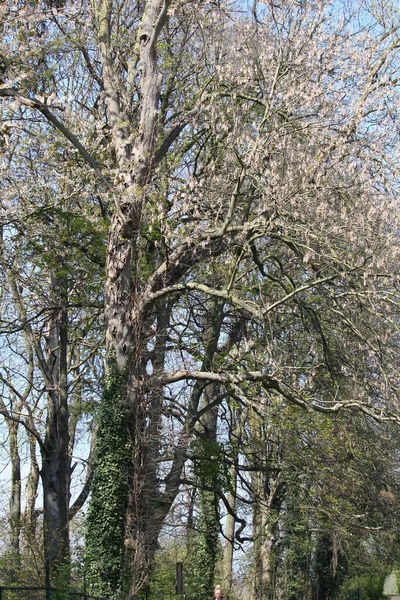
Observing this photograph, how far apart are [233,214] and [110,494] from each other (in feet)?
16.0

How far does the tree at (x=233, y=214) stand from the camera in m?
11.2

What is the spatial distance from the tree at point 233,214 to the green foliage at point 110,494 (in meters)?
0.02

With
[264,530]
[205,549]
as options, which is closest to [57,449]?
[205,549]

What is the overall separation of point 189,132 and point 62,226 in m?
3.64

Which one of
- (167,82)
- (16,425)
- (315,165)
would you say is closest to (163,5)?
(167,82)

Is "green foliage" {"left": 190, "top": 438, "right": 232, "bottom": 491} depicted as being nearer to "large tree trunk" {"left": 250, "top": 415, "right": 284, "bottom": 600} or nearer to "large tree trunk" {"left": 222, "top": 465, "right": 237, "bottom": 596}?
"large tree trunk" {"left": 250, "top": 415, "right": 284, "bottom": 600}

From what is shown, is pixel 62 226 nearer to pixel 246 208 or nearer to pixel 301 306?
pixel 246 208

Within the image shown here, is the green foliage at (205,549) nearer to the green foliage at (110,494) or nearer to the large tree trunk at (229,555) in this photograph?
the large tree trunk at (229,555)

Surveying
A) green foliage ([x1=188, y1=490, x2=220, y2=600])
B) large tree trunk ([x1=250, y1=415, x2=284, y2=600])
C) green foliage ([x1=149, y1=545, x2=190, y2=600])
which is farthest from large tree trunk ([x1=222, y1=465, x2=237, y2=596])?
green foliage ([x1=149, y1=545, x2=190, y2=600])

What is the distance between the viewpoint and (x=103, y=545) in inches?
472

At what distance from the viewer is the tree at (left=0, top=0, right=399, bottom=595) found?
11234 mm

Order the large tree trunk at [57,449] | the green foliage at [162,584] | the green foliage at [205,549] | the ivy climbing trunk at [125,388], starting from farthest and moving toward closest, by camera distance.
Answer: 1. the green foliage at [205,549]
2. the large tree trunk at [57,449]
3. the green foliage at [162,584]
4. the ivy climbing trunk at [125,388]

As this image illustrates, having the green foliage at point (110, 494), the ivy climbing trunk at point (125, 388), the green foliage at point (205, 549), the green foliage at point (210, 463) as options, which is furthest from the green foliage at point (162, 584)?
the green foliage at point (110, 494)

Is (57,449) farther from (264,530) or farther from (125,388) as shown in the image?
(264,530)
